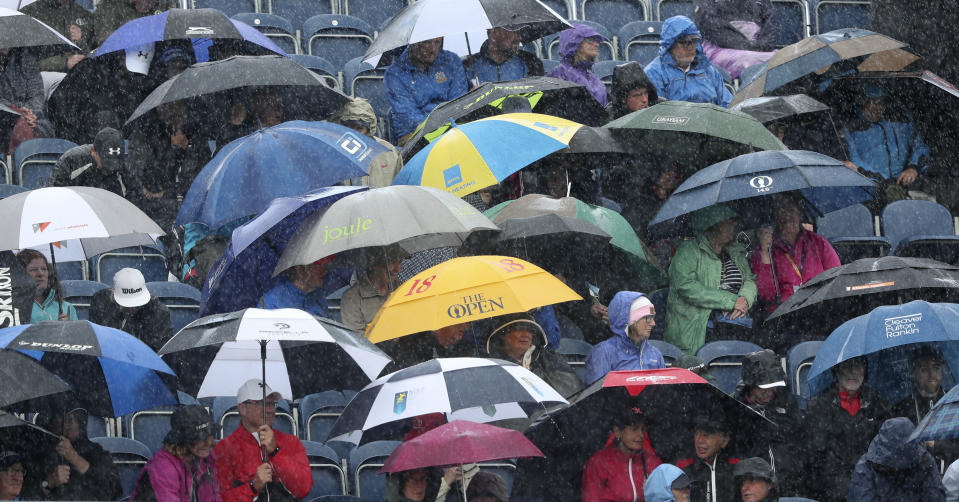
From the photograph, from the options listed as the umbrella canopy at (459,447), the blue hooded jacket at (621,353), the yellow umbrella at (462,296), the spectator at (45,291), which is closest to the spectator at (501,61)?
the blue hooded jacket at (621,353)

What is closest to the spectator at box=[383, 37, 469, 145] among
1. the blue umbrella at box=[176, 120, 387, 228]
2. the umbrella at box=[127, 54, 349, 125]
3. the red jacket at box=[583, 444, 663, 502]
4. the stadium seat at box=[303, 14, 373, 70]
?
the umbrella at box=[127, 54, 349, 125]

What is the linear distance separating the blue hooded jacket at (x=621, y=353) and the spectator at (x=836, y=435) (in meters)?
0.93

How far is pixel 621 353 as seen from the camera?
9.09 m

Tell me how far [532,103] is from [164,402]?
4.27 metres

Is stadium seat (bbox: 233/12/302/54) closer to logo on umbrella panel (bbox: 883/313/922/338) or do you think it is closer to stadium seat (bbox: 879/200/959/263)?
stadium seat (bbox: 879/200/959/263)

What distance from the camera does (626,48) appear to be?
47.2 feet

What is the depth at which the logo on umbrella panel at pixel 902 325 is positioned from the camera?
8773mm

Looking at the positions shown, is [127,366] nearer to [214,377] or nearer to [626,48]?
[214,377]

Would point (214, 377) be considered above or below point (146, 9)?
below

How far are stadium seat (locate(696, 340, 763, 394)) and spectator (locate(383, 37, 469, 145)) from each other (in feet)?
10.7

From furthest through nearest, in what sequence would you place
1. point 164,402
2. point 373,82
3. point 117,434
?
point 373,82 → point 117,434 → point 164,402

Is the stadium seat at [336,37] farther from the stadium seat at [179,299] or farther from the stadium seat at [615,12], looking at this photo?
the stadium seat at [179,299]

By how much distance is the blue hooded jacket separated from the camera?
29.8 ft

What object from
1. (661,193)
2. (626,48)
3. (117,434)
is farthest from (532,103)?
(117,434)
